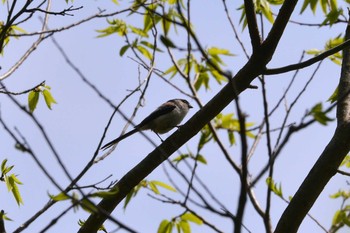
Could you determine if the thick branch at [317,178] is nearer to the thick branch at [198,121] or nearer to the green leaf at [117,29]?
the thick branch at [198,121]

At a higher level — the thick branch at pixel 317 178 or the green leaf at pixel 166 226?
the thick branch at pixel 317 178

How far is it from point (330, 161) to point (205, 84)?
3.16m

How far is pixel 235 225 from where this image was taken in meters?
1.79

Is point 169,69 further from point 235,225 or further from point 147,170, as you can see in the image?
point 235,225

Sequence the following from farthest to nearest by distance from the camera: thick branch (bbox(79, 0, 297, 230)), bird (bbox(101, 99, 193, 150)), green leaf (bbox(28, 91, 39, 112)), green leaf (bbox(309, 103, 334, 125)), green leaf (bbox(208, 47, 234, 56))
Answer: bird (bbox(101, 99, 193, 150)) < green leaf (bbox(208, 47, 234, 56)) < green leaf (bbox(28, 91, 39, 112)) < thick branch (bbox(79, 0, 297, 230)) < green leaf (bbox(309, 103, 334, 125))

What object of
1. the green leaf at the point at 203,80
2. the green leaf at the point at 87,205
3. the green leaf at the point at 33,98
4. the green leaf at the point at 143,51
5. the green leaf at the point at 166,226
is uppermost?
the green leaf at the point at 203,80

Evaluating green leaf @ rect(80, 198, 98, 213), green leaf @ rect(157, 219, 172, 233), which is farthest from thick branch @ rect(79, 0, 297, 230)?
green leaf @ rect(80, 198, 98, 213)

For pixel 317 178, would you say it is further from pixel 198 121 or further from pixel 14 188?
pixel 14 188

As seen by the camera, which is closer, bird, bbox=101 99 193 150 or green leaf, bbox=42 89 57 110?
green leaf, bbox=42 89 57 110

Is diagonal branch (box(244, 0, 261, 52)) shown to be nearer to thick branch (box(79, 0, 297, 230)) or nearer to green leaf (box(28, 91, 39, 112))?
thick branch (box(79, 0, 297, 230))

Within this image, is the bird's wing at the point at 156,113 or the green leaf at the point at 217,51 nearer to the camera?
the green leaf at the point at 217,51

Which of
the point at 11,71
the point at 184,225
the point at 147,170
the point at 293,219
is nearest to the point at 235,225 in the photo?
the point at 293,219

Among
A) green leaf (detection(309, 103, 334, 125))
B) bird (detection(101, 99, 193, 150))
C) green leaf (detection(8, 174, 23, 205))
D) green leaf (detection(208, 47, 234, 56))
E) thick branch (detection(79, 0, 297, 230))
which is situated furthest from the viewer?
bird (detection(101, 99, 193, 150))

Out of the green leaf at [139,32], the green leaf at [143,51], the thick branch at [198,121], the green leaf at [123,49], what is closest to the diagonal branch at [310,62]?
the thick branch at [198,121]
